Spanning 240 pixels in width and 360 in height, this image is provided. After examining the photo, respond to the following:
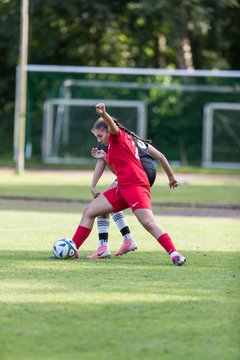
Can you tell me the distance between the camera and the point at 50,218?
1656 centimetres

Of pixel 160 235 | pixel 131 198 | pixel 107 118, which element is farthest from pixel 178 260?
pixel 107 118

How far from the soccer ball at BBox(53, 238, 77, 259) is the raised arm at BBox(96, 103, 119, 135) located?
134 centimetres

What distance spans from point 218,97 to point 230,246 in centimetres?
2394

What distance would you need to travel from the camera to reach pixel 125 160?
34.9ft

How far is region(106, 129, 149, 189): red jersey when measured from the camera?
34.7 feet

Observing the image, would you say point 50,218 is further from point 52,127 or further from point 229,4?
point 229,4

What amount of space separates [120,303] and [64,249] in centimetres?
296

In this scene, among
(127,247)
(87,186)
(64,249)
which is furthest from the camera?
(87,186)

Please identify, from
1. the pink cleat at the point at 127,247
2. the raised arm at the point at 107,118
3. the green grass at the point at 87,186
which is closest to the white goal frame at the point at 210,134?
the green grass at the point at 87,186

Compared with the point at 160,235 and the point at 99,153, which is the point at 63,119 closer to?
the point at 99,153

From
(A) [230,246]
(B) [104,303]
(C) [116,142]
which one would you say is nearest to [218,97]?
(A) [230,246]

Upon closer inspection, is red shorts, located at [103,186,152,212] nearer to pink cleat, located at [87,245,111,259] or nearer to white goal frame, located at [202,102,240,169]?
pink cleat, located at [87,245,111,259]

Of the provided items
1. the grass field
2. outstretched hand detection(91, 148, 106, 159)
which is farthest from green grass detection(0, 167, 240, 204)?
outstretched hand detection(91, 148, 106, 159)

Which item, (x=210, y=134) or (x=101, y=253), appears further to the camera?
→ (x=210, y=134)
